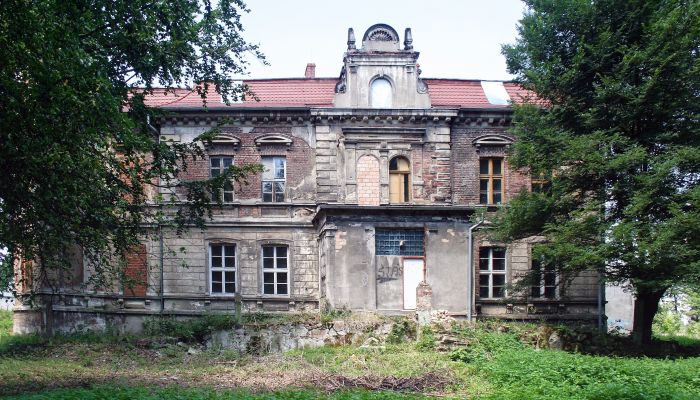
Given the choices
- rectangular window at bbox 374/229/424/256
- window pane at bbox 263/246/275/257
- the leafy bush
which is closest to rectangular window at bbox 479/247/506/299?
rectangular window at bbox 374/229/424/256

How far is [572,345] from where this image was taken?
1975 centimetres

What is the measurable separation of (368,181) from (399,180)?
117 cm

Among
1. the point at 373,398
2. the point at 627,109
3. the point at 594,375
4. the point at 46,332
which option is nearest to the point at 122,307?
the point at 46,332

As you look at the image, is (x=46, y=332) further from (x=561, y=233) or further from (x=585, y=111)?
(x=585, y=111)

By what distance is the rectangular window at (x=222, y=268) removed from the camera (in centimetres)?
2378

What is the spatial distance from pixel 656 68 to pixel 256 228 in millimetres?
13878

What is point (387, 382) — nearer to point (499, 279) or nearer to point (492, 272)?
point (492, 272)

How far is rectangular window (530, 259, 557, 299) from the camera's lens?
20.5 m

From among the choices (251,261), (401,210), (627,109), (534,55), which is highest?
(534,55)

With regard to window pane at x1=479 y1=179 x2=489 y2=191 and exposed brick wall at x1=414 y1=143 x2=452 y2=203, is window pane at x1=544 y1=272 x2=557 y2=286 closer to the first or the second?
window pane at x1=479 y1=179 x2=489 y2=191

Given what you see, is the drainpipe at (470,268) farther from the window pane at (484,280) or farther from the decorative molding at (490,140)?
the decorative molding at (490,140)

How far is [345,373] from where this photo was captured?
48.4 feet

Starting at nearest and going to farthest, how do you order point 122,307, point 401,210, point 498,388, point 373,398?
point 373,398 → point 498,388 → point 401,210 → point 122,307

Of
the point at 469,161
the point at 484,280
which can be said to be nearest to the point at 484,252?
the point at 484,280
